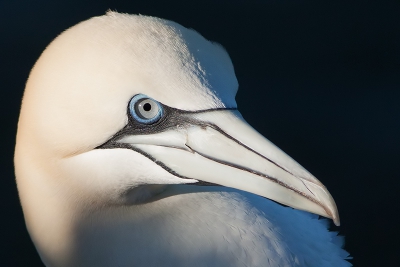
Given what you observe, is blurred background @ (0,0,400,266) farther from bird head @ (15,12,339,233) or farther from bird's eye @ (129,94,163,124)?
bird's eye @ (129,94,163,124)

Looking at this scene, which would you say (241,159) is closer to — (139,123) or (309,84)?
(139,123)

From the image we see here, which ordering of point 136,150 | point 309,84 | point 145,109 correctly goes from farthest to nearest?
point 309,84 → point 136,150 → point 145,109

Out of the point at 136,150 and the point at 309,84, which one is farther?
the point at 309,84

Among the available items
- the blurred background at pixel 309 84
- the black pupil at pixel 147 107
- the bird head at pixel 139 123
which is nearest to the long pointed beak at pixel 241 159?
the bird head at pixel 139 123

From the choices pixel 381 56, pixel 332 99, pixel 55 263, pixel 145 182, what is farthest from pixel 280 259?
pixel 381 56

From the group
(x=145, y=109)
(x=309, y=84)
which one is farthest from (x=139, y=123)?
(x=309, y=84)

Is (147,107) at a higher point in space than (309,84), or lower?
higher

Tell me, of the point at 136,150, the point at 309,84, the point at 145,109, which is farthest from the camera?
the point at 309,84

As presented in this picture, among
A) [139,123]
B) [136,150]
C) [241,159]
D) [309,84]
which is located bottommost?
[309,84]
